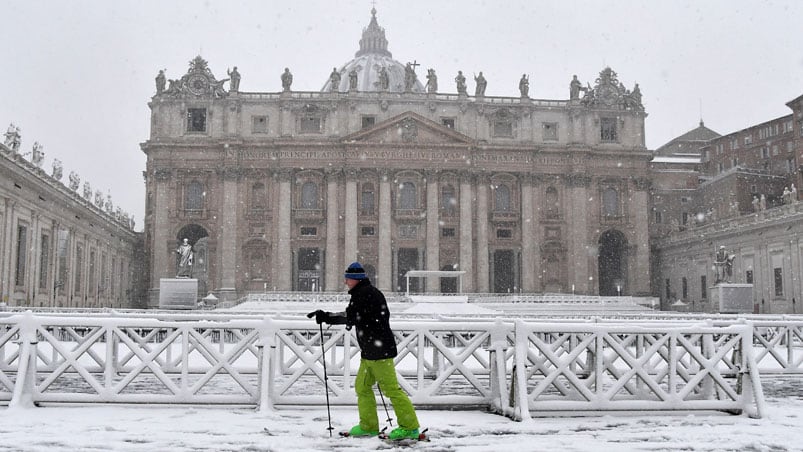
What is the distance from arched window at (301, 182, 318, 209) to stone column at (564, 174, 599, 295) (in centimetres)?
2203

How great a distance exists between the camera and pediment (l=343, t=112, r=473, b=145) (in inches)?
2530

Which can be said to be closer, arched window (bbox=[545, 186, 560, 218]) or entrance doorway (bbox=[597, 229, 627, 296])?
arched window (bbox=[545, 186, 560, 218])

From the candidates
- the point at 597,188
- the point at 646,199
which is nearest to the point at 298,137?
the point at 597,188

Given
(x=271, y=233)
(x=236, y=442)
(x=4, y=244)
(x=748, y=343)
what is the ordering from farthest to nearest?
(x=271, y=233), (x=4, y=244), (x=748, y=343), (x=236, y=442)

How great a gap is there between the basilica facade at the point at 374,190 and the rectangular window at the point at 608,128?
5.27ft

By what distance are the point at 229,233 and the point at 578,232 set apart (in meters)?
30.0

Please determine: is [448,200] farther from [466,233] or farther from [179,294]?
[179,294]

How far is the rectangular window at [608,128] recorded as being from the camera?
69125mm

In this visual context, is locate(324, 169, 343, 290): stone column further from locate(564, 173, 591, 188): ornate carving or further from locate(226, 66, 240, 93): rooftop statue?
locate(564, 173, 591, 188): ornate carving

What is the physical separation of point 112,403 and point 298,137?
183 ft

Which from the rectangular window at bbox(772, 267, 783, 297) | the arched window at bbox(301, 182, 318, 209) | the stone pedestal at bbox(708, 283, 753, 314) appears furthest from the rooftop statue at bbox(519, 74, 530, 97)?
the stone pedestal at bbox(708, 283, 753, 314)

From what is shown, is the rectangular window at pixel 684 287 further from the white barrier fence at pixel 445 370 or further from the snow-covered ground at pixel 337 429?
the white barrier fence at pixel 445 370

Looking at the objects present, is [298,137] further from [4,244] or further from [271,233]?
[4,244]

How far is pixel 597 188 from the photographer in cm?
6838
